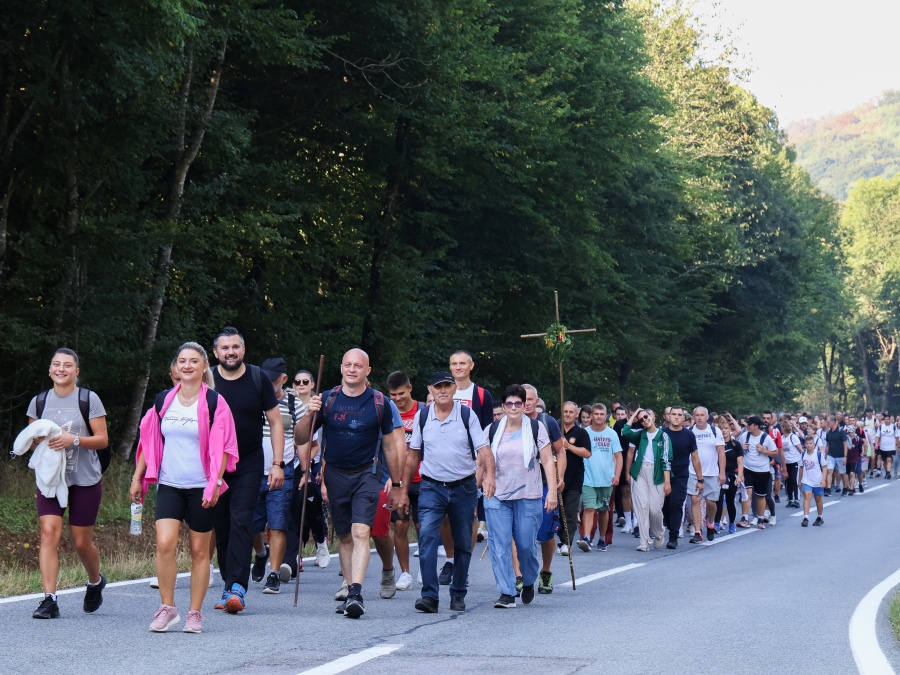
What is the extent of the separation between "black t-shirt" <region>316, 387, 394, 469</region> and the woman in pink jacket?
1331 mm

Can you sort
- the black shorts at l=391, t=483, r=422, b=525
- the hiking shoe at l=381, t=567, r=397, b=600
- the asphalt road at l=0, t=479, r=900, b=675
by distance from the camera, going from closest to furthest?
the asphalt road at l=0, t=479, r=900, b=675
the hiking shoe at l=381, t=567, r=397, b=600
the black shorts at l=391, t=483, r=422, b=525

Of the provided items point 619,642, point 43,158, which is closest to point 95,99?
point 43,158

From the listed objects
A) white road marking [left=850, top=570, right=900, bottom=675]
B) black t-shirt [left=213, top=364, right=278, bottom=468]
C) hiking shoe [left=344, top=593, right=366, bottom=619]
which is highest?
black t-shirt [left=213, top=364, right=278, bottom=468]

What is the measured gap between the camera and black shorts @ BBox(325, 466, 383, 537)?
997 centimetres

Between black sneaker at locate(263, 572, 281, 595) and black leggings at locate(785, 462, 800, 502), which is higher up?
black leggings at locate(785, 462, 800, 502)

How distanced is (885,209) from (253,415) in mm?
108102

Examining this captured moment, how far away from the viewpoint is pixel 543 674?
738 centimetres

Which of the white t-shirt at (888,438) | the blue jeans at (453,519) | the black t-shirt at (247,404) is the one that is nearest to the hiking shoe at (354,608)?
the blue jeans at (453,519)

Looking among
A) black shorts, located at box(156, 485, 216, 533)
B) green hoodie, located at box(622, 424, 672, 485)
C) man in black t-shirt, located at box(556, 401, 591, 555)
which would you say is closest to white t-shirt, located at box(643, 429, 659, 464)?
green hoodie, located at box(622, 424, 672, 485)

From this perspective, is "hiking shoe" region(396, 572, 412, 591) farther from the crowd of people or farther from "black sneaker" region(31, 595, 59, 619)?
"black sneaker" region(31, 595, 59, 619)

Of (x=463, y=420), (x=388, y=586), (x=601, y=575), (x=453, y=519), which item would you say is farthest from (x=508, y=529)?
(x=601, y=575)

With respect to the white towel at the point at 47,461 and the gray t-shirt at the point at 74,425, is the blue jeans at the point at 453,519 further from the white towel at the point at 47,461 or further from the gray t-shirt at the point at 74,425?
the white towel at the point at 47,461

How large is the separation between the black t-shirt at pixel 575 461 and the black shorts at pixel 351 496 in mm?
6204

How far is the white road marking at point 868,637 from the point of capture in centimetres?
792
